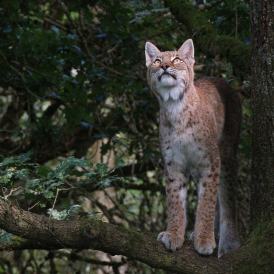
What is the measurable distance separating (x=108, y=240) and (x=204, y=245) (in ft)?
2.72

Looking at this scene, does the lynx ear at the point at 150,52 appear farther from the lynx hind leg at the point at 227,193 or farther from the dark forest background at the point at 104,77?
the lynx hind leg at the point at 227,193

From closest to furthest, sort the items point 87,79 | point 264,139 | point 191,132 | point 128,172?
1. point 264,139
2. point 191,132
3. point 87,79
4. point 128,172

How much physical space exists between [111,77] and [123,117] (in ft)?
2.72

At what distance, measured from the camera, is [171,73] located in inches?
214

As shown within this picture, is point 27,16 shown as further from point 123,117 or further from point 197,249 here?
point 197,249

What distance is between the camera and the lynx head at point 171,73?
543cm

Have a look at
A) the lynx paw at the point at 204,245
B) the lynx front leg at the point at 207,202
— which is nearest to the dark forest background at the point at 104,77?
the lynx front leg at the point at 207,202

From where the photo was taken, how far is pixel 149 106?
7973mm

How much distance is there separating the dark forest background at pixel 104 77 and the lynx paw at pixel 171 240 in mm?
925

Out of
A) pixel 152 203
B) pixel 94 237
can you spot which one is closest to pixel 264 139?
pixel 94 237

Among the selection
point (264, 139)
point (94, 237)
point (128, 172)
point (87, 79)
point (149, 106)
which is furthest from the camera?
point (128, 172)

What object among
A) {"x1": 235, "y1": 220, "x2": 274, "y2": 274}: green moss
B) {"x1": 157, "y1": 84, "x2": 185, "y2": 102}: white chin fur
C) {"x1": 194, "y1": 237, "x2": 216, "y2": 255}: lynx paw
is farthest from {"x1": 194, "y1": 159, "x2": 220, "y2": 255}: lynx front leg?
{"x1": 235, "y1": 220, "x2": 274, "y2": 274}: green moss

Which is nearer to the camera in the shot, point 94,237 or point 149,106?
point 94,237

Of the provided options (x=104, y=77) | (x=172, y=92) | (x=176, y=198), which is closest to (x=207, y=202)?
(x=176, y=198)
